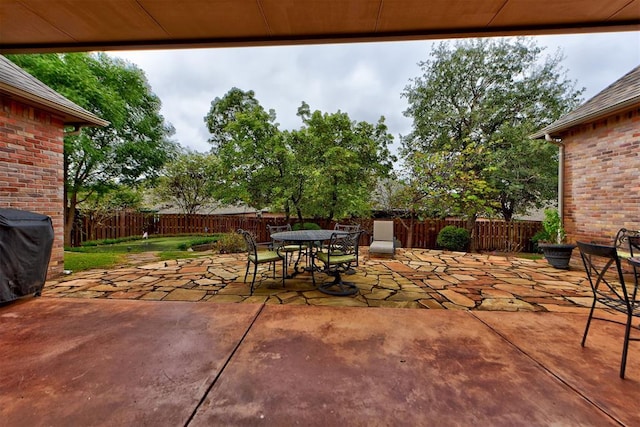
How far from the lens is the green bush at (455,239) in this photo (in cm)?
802

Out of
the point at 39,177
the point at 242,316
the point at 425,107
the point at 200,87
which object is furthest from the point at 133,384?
the point at 200,87

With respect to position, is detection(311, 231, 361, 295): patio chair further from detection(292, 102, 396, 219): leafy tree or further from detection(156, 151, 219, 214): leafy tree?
detection(156, 151, 219, 214): leafy tree

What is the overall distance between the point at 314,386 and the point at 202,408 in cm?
67

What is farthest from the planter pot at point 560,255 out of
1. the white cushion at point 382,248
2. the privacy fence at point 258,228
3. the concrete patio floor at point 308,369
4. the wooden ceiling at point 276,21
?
the wooden ceiling at point 276,21

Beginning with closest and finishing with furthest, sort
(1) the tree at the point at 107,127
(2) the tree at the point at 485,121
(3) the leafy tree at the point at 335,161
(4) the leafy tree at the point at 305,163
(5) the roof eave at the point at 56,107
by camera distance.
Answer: (5) the roof eave at the point at 56,107
(1) the tree at the point at 107,127
(3) the leafy tree at the point at 335,161
(4) the leafy tree at the point at 305,163
(2) the tree at the point at 485,121

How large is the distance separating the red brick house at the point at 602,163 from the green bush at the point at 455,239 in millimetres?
2763

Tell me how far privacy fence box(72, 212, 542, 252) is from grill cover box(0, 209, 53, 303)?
4.79 m

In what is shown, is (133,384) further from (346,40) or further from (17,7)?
(346,40)

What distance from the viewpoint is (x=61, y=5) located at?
2.18 m

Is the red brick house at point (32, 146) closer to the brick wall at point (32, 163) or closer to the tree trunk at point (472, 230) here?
the brick wall at point (32, 163)

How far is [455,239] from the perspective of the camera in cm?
804

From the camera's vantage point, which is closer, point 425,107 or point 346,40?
point 346,40

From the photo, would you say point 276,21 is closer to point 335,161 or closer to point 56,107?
point 56,107

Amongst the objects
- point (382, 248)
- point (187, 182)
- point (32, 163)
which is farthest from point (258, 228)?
point (32, 163)
